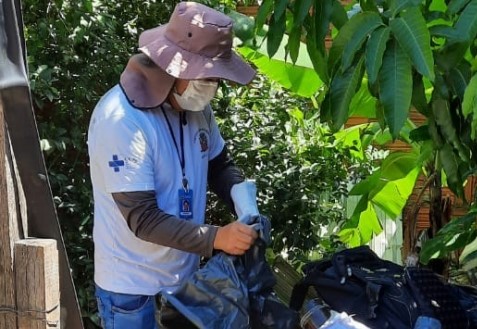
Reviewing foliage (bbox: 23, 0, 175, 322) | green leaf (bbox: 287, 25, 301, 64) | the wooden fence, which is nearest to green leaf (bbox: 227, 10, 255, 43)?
foliage (bbox: 23, 0, 175, 322)

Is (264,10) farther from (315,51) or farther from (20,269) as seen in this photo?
(20,269)

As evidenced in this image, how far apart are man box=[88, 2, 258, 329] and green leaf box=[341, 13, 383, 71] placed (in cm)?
37

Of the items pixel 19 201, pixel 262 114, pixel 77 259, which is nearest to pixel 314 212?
pixel 262 114

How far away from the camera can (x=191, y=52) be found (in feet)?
8.46

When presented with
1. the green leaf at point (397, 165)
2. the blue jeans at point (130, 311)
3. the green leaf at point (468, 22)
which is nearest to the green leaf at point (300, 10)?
the green leaf at point (468, 22)

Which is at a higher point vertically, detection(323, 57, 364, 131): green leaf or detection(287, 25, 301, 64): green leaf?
detection(287, 25, 301, 64): green leaf

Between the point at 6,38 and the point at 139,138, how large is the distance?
0.61m

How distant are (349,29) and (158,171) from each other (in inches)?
28.2

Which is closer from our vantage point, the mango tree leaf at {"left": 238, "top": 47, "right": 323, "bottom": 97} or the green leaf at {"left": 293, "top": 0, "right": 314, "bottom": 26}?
the green leaf at {"left": 293, "top": 0, "right": 314, "bottom": 26}

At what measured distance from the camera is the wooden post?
6.64 ft

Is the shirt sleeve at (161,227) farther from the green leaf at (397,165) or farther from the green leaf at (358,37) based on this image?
the green leaf at (397,165)

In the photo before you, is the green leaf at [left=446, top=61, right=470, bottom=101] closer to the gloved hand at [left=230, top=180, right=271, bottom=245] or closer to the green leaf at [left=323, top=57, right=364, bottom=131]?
the green leaf at [left=323, top=57, right=364, bottom=131]

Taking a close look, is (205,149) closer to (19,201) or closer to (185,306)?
(185,306)

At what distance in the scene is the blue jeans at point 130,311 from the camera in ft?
8.54
